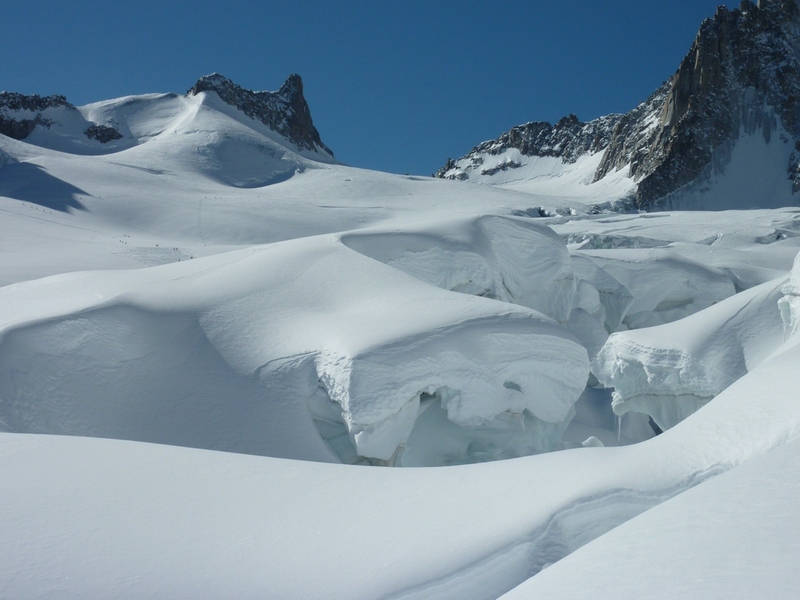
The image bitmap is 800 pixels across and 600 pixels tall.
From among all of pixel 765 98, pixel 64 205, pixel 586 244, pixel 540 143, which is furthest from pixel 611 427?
pixel 540 143

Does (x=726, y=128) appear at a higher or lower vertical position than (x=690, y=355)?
higher

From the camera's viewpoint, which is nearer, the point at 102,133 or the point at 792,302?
the point at 792,302

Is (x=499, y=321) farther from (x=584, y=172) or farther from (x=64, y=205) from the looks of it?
(x=584, y=172)

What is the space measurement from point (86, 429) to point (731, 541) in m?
5.41

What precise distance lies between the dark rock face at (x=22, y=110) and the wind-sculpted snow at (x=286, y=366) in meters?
38.3

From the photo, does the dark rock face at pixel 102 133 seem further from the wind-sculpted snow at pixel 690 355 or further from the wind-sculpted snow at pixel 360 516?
the wind-sculpted snow at pixel 360 516

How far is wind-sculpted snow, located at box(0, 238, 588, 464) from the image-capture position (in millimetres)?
6008

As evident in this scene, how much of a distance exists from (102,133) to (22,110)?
5523mm

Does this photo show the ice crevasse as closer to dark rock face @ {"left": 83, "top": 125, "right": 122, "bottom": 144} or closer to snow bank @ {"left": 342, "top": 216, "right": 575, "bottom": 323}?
snow bank @ {"left": 342, "top": 216, "right": 575, "bottom": 323}

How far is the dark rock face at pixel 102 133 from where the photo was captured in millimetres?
40781

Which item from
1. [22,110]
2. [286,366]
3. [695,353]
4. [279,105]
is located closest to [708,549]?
[286,366]

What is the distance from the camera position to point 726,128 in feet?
168

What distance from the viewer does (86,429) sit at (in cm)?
589

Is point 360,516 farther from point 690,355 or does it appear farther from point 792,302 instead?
point 690,355
